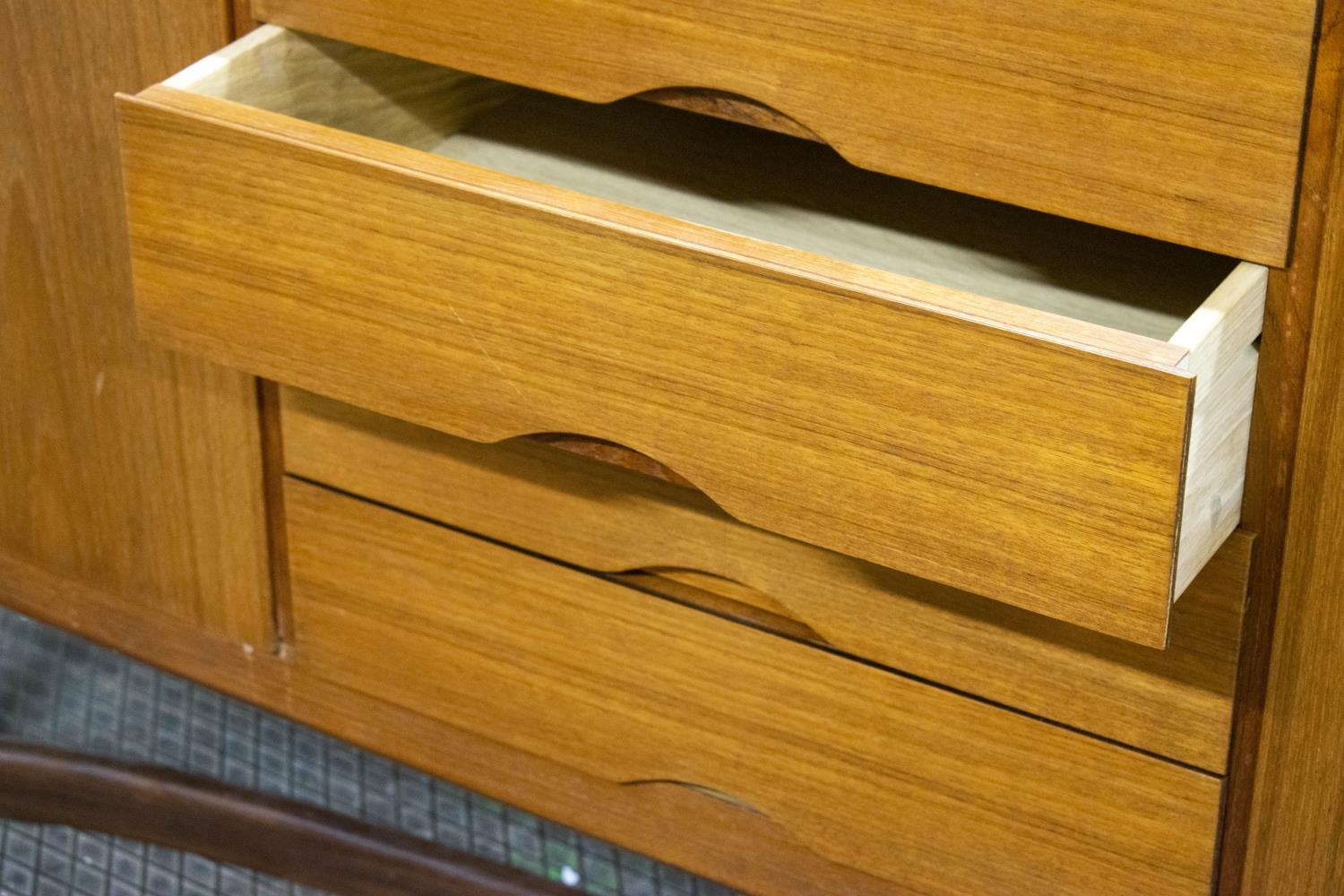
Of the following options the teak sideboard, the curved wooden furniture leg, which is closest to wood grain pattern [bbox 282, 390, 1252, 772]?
the teak sideboard

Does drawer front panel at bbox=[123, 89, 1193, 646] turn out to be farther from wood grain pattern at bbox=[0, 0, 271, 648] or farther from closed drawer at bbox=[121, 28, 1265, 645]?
A: wood grain pattern at bbox=[0, 0, 271, 648]

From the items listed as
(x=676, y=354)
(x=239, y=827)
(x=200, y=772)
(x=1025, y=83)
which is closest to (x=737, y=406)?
(x=676, y=354)

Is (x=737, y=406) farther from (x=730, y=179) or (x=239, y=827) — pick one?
(x=239, y=827)

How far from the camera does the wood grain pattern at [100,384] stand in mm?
824

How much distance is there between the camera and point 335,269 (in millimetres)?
695

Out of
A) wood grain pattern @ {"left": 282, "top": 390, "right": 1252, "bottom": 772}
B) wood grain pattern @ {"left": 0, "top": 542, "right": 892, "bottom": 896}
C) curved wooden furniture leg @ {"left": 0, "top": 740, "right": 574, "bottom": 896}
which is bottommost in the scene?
curved wooden furniture leg @ {"left": 0, "top": 740, "right": 574, "bottom": 896}

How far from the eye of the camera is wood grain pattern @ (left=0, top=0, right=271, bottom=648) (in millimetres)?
824

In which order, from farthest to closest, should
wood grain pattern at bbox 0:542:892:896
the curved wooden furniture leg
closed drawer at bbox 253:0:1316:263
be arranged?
the curved wooden furniture leg
wood grain pattern at bbox 0:542:892:896
closed drawer at bbox 253:0:1316:263

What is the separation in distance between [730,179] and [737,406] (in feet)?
0.72

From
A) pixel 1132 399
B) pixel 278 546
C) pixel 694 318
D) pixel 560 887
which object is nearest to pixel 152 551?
pixel 278 546

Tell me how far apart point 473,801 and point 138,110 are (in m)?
0.62

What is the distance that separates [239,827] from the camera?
0.97 m

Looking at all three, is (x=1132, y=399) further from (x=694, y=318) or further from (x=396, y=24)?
(x=396, y=24)

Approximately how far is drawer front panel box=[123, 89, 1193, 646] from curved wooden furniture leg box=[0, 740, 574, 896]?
1.07 feet
